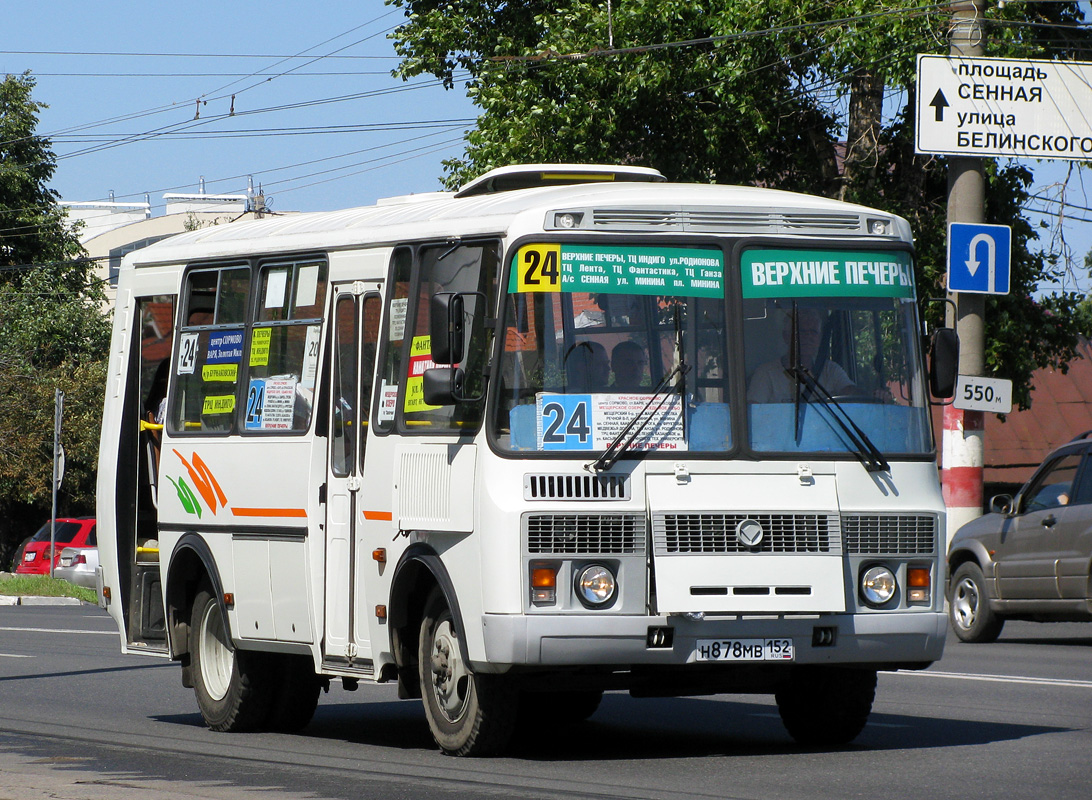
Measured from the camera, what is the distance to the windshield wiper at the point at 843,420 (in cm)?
898

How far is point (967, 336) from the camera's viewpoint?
18922 millimetres

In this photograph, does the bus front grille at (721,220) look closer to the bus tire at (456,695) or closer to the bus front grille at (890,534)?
the bus front grille at (890,534)

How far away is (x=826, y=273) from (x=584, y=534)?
5.93 ft

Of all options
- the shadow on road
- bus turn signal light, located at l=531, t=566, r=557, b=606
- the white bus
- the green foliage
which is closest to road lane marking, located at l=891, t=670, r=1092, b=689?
the shadow on road

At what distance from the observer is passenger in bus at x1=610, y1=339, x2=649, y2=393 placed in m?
8.77

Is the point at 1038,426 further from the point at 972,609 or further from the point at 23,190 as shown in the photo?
the point at 23,190

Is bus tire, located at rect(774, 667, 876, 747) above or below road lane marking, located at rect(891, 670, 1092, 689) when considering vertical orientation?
above

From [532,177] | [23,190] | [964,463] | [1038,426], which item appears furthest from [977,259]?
[23,190]

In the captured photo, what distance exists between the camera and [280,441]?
10.5 m

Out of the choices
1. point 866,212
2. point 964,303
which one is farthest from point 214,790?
point 964,303

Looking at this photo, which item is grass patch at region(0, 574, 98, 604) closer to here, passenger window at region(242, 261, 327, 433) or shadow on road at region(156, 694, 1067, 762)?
shadow on road at region(156, 694, 1067, 762)

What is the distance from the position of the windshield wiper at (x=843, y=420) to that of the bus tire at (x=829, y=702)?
44.0 inches

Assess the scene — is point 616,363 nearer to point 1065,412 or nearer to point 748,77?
point 748,77

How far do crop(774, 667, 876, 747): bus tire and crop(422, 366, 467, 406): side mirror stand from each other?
2.24m
